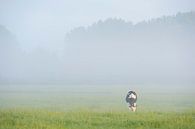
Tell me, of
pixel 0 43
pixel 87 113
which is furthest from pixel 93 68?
pixel 87 113

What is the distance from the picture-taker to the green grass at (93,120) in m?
12.2

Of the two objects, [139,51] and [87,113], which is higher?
[139,51]

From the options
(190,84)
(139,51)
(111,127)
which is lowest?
(111,127)

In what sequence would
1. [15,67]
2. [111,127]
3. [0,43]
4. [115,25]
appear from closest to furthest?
[111,127], [0,43], [15,67], [115,25]

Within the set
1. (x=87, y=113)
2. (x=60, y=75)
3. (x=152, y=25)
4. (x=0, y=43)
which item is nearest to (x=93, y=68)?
(x=60, y=75)

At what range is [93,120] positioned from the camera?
42.7 ft

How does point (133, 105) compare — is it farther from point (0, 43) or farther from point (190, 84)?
point (190, 84)

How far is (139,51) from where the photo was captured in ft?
127

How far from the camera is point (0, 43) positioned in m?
27.5

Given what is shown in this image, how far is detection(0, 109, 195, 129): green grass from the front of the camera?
40.1 ft

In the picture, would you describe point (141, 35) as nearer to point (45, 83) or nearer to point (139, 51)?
point (139, 51)

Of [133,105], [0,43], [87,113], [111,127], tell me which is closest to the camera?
[111,127]

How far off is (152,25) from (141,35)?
103 centimetres

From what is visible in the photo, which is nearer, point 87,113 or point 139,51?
point 87,113
